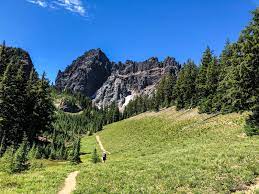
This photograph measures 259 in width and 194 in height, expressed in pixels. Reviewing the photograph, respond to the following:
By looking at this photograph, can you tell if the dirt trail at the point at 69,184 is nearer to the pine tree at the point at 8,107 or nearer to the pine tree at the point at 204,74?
the pine tree at the point at 8,107

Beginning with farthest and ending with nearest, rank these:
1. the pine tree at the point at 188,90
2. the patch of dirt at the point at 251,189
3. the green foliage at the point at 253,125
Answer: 1. the pine tree at the point at 188,90
2. the green foliage at the point at 253,125
3. the patch of dirt at the point at 251,189

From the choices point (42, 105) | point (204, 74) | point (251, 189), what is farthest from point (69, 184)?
point (204, 74)

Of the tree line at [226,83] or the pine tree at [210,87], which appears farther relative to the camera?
the pine tree at [210,87]

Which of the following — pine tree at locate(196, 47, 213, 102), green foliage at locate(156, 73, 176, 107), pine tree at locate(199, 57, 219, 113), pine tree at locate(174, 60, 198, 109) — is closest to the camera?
pine tree at locate(199, 57, 219, 113)

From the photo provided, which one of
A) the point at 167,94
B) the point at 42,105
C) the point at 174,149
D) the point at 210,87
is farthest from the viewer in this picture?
the point at 167,94

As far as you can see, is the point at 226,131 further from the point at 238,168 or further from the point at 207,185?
the point at 207,185

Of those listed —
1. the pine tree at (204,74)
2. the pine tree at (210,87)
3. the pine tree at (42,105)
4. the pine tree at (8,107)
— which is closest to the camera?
the pine tree at (8,107)

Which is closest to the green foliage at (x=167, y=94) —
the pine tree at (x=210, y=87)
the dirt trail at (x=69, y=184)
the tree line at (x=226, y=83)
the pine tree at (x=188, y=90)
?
the tree line at (x=226, y=83)

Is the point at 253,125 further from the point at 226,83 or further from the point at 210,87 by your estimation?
the point at 210,87

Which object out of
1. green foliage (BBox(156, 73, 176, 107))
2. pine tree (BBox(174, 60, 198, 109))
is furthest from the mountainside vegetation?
green foliage (BBox(156, 73, 176, 107))

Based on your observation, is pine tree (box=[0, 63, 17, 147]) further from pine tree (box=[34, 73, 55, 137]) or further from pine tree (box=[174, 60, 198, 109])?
pine tree (box=[174, 60, 198, 109])

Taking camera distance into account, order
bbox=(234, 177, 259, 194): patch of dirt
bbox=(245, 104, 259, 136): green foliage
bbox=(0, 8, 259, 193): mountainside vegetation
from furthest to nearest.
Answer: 1. bbox=(245, 104, 259, 136): green foliage
2. bbox=(0, 8, 259, 193): mountainside vegetation
3. bbox=(234, 177, 259, 194): patch of dirt

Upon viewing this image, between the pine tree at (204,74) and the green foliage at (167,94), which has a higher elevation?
the green foliage at (167,94)

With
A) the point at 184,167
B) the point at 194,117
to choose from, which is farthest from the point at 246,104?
the point at 194,117
